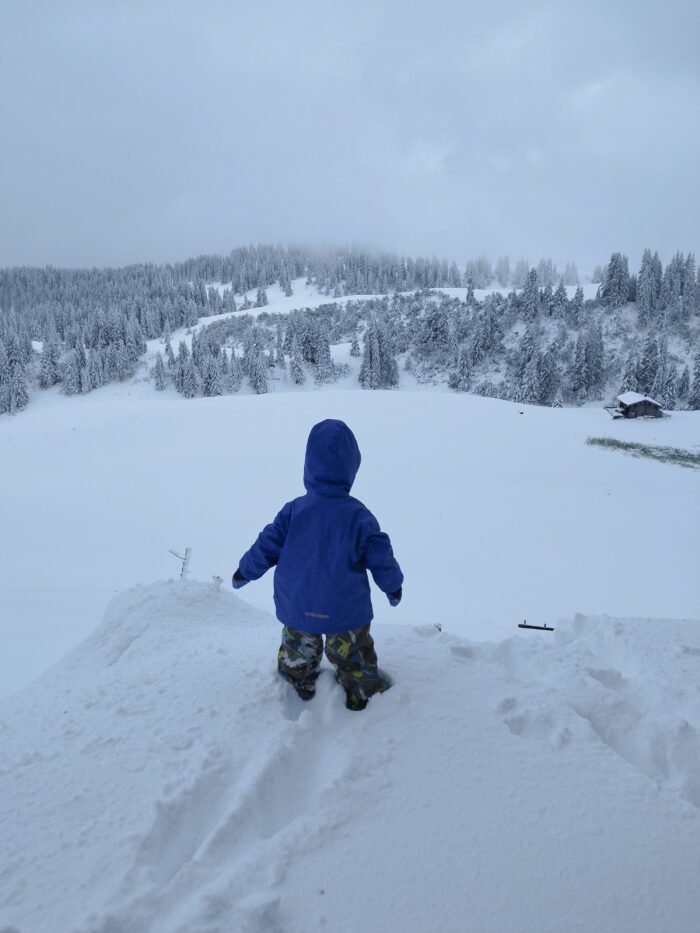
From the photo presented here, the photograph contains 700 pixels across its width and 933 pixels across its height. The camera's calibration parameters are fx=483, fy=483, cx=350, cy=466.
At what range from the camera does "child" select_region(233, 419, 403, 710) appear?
10.1 feet

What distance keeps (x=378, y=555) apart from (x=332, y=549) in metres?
0.30

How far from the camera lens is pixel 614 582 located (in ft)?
33.0

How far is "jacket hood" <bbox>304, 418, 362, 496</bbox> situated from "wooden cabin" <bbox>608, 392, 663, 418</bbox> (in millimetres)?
33426

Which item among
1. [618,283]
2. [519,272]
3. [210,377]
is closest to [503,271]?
[519,272]

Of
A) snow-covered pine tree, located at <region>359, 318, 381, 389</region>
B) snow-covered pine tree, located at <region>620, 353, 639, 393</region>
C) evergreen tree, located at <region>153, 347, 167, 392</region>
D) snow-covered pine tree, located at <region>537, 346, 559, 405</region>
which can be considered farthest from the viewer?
evergreen tree, located at <region>153, 347, 167, 392</region>

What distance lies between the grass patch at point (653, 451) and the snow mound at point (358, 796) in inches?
757

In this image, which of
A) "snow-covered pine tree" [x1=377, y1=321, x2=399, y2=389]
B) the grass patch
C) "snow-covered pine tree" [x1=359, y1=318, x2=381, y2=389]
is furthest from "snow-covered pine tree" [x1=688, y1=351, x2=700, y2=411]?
"snow-covered pine tree" [x1=359, y1=318, x2=381, y2=389]

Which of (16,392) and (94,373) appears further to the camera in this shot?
(94,373)

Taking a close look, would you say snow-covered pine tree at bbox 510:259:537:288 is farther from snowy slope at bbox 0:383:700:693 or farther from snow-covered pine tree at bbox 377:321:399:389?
snowy slope at bbox 0:383:700:693

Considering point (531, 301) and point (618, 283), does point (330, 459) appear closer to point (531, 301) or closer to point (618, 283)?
point (531, 301)

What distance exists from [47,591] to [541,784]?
880 cm

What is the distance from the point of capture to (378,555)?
10.0ft

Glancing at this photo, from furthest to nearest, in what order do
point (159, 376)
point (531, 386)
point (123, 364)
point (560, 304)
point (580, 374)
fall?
point (560, 304) → point (123, 364) → point (159, 376) → point (580, 374) → point (531, 386)

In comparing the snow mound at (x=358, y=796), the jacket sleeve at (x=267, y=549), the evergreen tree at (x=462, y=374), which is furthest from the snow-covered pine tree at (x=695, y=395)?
the jacket sleeve at (x=267, y=549)
